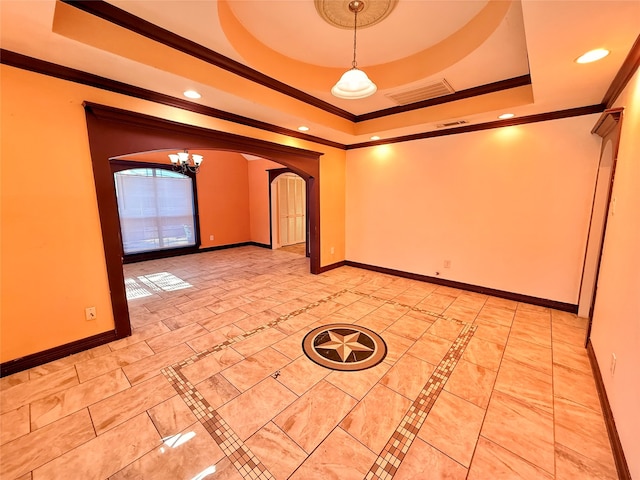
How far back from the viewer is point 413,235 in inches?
182

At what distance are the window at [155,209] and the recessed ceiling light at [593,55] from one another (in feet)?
23.7

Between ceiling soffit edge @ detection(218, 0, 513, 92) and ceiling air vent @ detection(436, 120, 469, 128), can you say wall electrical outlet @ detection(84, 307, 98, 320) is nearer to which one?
ceiling soffit edge @ detection(218, 0, 513, 92)

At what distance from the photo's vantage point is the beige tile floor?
1.47 m

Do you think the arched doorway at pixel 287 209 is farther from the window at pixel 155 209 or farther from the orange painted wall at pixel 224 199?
the window at pixel 155 209

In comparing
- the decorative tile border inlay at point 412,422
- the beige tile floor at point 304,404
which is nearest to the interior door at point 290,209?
the beige tile floor at point 304,404

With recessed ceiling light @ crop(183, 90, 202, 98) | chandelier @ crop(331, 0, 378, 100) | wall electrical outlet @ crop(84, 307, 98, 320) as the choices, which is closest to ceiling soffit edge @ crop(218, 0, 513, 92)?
recessed ceiling light @ crop(183, 90, 202, 98)

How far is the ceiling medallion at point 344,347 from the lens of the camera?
2371 mm

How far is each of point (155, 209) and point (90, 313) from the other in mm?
4437

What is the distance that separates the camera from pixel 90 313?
8.39 feet

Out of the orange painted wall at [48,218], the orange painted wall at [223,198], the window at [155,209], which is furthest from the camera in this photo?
the orange painted wall at [223,198]

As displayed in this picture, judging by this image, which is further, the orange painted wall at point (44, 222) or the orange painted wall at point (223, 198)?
the orange painted wall at point (223, 198)

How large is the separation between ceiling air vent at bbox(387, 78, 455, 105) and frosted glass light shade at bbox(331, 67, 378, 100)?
1326 millimetres

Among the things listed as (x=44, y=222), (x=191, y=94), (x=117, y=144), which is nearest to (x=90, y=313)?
(x=44, y=222)

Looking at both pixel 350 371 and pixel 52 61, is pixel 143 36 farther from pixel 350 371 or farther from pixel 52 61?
pixel 350 371
